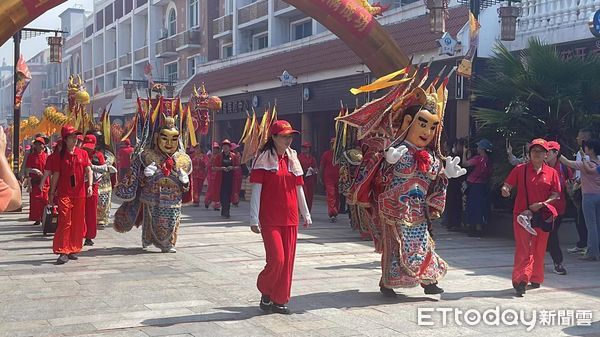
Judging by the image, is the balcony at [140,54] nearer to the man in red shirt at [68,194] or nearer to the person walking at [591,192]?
the man in red shirt at [68,194]

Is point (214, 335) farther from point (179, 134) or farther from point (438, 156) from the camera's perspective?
point (179, 134)

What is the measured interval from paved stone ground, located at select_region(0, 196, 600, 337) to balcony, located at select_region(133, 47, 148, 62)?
109 ft

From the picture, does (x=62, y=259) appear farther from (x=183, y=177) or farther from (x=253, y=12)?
(x=253, y=12)

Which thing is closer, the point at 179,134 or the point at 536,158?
the point at 536,158

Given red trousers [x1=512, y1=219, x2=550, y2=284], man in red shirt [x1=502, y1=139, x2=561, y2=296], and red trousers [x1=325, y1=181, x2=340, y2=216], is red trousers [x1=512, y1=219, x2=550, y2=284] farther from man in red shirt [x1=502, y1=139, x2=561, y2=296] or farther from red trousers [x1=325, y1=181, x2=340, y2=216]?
red trousers [x1=325, y1=181, x2=340, y2=216]

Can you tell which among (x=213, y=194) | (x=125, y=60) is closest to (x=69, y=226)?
(x=213, y=194)

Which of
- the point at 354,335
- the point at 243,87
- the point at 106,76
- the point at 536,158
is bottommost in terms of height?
the point at 354,335

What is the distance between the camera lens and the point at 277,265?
245 inches

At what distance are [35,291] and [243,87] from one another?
55.7 ft

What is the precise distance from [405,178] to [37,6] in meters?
6.20

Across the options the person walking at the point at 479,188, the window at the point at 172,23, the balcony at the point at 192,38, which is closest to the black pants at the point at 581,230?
the person walking at the point at 479,188


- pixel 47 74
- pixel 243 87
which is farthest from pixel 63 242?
pixel 47 74

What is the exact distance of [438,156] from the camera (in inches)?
276

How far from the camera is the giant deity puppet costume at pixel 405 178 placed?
673 centimetres
